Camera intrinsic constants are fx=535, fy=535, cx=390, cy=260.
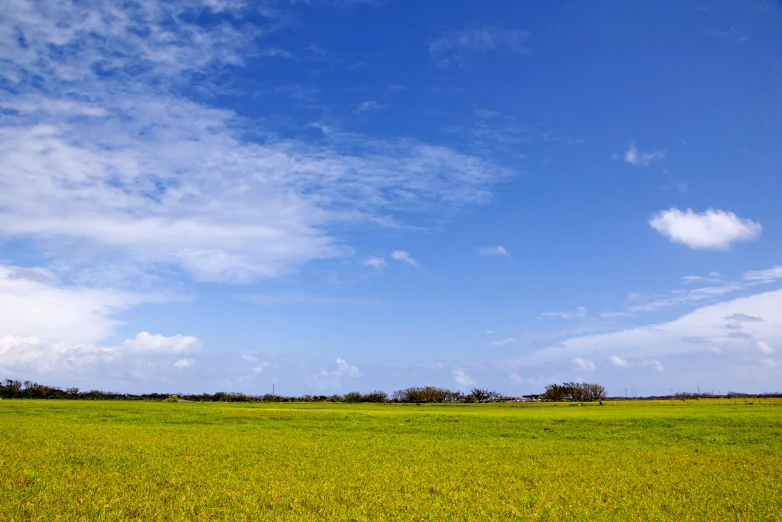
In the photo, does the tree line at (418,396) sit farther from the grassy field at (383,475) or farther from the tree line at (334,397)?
the grassy field at (383,475)

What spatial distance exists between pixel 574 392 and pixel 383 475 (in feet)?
339

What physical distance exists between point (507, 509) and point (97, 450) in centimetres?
1626

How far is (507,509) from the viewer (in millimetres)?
12438

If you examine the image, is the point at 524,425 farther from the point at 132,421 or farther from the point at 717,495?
the point at 132,421

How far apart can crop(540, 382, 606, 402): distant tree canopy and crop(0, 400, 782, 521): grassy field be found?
8291cm

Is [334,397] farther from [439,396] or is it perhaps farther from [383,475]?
[383,475]

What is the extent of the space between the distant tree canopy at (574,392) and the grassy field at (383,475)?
8291 centimetres

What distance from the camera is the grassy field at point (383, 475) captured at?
1223 cm

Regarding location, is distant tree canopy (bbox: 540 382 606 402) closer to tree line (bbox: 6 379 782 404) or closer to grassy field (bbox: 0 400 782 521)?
tree line (bbox: 6 379 782 404)

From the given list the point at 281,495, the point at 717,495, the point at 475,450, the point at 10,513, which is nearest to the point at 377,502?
the point at 281,495

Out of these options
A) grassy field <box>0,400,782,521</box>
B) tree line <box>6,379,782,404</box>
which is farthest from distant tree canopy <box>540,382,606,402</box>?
grassy field <box>0,400,782,521</box>

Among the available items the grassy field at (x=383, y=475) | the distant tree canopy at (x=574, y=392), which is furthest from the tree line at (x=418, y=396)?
the grassy field at (x=383, y=475)

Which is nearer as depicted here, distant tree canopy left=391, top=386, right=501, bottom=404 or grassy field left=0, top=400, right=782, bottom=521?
grassy field left=0, top=400, right=782, bottom=521

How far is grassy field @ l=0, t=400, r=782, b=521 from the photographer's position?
40.1 feet
